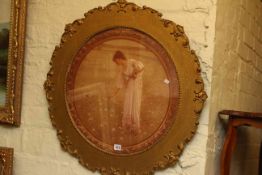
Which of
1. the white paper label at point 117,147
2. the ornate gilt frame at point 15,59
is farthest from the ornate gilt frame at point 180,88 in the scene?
the ornate gilt frame at point 15,59

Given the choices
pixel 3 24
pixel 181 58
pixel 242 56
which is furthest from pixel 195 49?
pixel 3 24

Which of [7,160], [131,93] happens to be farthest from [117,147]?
[7,160]

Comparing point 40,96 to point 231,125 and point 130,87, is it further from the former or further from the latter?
point 231,125

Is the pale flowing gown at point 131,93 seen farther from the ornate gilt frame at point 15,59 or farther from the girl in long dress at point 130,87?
the ornate gilt frame at point 15,59

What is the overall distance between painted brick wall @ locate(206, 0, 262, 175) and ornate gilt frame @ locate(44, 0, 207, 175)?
0.23 ft

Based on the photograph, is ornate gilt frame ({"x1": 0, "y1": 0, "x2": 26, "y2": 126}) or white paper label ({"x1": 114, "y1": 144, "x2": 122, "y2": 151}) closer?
white paper label ({"x1": 114, "y1": 144, "x2": 122, "y2": 151})

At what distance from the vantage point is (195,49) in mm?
1173

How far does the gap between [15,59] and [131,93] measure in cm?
50

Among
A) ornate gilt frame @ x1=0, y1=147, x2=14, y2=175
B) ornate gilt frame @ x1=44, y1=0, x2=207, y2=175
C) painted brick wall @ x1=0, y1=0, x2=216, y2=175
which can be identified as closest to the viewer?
ornate gilt frame @ x1=44, y1=0, x2=207, y2=175

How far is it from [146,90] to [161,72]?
0.25 feet

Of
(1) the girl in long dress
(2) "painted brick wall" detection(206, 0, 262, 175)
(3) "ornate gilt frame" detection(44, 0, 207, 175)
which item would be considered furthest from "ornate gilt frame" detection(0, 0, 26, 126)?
(2) "painted brick wall" detection(206, 0, 262, 175)

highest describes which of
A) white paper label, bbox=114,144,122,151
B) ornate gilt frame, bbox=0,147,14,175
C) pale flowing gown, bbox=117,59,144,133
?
pale flowing gown, bbox=117,59,144,133

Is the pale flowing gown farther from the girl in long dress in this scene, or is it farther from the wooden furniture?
the wooden furniture

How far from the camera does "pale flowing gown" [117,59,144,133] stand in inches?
48.5
